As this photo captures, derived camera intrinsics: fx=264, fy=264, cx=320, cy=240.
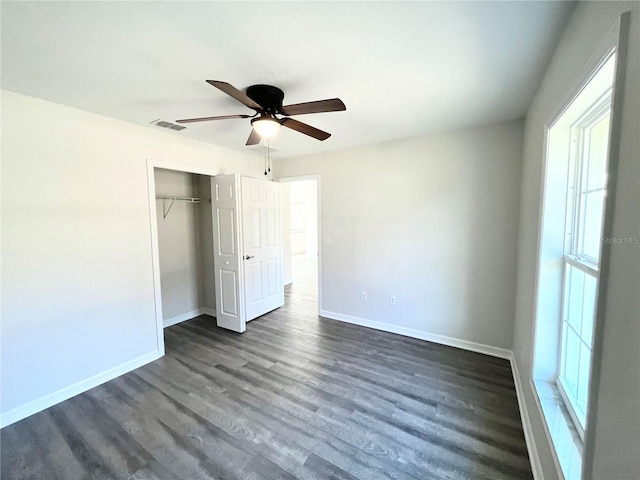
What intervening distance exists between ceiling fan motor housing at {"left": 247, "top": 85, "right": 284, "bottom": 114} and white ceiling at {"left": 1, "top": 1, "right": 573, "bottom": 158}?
0.06 metres

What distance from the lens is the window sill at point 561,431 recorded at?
43.9 inches

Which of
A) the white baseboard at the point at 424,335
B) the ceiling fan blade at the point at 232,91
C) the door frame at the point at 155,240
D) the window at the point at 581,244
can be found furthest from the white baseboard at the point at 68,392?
the window at the point at 581,244

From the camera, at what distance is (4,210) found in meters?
1.91

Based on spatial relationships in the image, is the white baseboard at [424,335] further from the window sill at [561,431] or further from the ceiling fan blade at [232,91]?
the ceiling fan blade at [232,91]

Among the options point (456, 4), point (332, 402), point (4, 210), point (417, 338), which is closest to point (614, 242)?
point (456, 4)

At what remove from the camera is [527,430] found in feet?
5.75

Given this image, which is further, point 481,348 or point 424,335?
point 424,335

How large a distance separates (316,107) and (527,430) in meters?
2.54

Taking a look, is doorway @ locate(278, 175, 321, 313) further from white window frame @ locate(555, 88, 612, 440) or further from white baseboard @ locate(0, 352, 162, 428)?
white window frame @ locate(555, 88, 612, 440)

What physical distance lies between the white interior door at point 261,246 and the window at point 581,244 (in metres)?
3.13

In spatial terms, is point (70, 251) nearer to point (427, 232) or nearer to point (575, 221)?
point (427, 232)

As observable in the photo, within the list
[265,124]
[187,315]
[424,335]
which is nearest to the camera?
[265,124]

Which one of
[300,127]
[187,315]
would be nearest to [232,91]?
[300,127]

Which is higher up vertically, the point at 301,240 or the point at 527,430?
the point at 301,240
